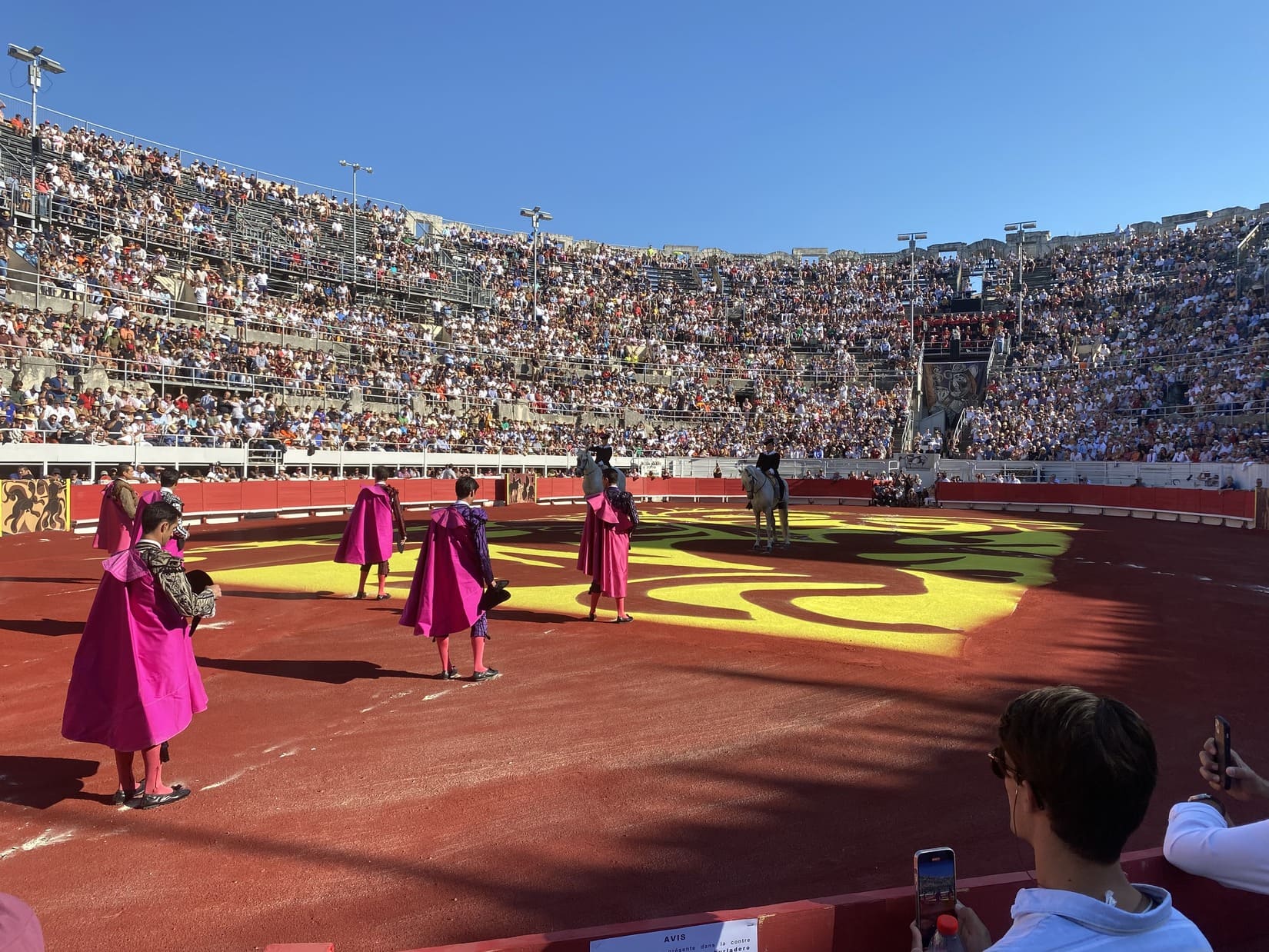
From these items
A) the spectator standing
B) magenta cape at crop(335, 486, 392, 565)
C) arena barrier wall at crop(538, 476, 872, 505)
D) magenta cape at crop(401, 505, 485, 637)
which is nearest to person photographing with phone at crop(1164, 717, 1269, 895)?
A: the spectator standing

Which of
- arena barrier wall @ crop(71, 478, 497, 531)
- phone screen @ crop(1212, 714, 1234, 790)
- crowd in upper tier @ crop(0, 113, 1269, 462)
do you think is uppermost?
crowd in upper tier @ crop(0, 113, 1269, 462)

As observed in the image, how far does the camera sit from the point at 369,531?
478 inches

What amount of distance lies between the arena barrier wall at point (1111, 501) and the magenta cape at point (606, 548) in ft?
84.6

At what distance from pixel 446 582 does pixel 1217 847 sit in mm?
6497

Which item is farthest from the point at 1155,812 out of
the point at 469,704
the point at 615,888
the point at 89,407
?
the point at 89,407

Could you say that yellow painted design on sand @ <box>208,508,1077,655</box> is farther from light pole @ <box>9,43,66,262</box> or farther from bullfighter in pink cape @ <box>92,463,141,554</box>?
light pole @ <box>9,43,66,262</box>

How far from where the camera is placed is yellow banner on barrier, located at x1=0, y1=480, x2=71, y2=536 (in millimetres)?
21938

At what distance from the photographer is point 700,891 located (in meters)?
4.16

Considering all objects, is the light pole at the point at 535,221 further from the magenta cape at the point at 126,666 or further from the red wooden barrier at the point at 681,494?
the magenta cape at the point at 126,666

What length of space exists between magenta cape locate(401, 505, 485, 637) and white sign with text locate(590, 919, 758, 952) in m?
5.54

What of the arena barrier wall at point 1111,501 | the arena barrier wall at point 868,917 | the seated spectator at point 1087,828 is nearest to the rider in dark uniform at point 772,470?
the arena barrier wall at point 868,917

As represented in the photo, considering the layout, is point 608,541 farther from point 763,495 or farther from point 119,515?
point 763,495

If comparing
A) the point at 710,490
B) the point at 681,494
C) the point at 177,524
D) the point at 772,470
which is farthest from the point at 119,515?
the point at 710,490

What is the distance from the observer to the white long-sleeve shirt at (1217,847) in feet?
8.20
